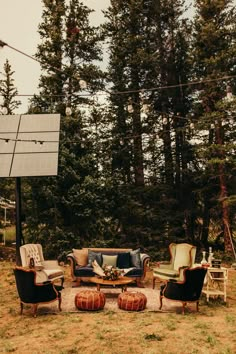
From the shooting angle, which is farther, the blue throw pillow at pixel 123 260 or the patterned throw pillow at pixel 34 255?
the blue throw pillow at pixel 123 260

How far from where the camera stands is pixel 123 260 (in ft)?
34.3

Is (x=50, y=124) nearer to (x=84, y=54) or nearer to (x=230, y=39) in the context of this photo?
(x=84, y=54)

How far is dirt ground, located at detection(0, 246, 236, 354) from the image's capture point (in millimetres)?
5672

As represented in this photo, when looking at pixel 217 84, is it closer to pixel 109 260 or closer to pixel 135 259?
pixel 135 259

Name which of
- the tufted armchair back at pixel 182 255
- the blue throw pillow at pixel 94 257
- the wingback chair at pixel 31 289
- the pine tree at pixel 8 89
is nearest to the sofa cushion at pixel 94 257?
the blue throw pillow at pixel 94 257

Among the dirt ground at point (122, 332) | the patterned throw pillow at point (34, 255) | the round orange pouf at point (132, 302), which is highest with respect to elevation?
the patterned throw pillow at point (34, 255)

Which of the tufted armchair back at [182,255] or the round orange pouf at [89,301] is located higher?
the tufted armchair back at [182,255]

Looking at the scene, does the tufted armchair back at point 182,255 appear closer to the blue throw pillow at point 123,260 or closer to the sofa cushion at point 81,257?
A: the blue throw pillow at point 123,260

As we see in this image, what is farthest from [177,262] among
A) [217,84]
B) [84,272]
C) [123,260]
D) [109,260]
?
[217,84]

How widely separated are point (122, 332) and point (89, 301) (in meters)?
1.46

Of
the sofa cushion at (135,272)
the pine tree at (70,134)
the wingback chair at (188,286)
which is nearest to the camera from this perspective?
the wingback chair at (188,286)

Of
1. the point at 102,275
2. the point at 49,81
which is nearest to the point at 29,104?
the point at 49,81

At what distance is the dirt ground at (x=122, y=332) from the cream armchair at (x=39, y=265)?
102 centimetres

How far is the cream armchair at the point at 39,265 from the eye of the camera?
895cm
